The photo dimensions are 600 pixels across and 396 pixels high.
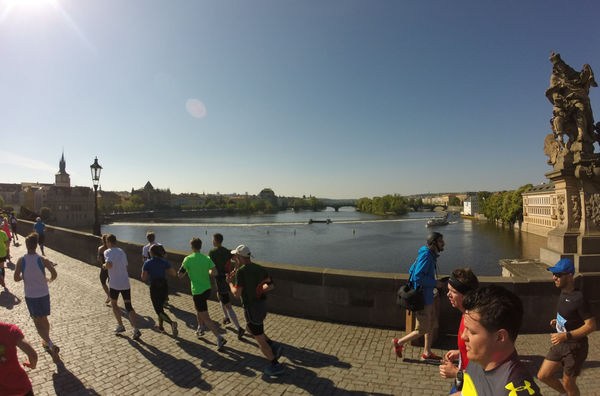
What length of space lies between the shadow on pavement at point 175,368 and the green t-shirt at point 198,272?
97 centimetres

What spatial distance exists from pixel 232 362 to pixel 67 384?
76.6 inches

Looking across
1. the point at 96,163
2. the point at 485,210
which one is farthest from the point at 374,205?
the point at 96,163

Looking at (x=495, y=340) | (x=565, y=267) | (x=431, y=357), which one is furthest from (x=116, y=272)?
(x=565, y=267)

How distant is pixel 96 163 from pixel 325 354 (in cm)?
1245

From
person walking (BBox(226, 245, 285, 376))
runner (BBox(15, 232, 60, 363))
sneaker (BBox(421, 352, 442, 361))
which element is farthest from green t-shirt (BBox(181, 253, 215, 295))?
sneaker (BBox(421, 352, 442, 361))

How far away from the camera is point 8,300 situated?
696 centimetres

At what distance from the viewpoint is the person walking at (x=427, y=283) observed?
3.85m

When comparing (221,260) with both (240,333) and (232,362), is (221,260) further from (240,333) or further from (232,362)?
(232,362)

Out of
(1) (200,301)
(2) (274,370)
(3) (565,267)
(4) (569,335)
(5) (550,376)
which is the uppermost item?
(3) (565,267)

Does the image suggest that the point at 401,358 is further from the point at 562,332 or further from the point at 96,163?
the point at 96,163

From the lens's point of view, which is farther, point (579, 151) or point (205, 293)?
point (579, 151)

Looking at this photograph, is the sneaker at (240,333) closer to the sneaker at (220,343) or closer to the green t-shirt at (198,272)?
the sneaker at (220,343)

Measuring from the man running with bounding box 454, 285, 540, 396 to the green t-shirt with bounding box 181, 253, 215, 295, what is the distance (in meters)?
4.21

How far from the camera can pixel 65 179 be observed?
113m
